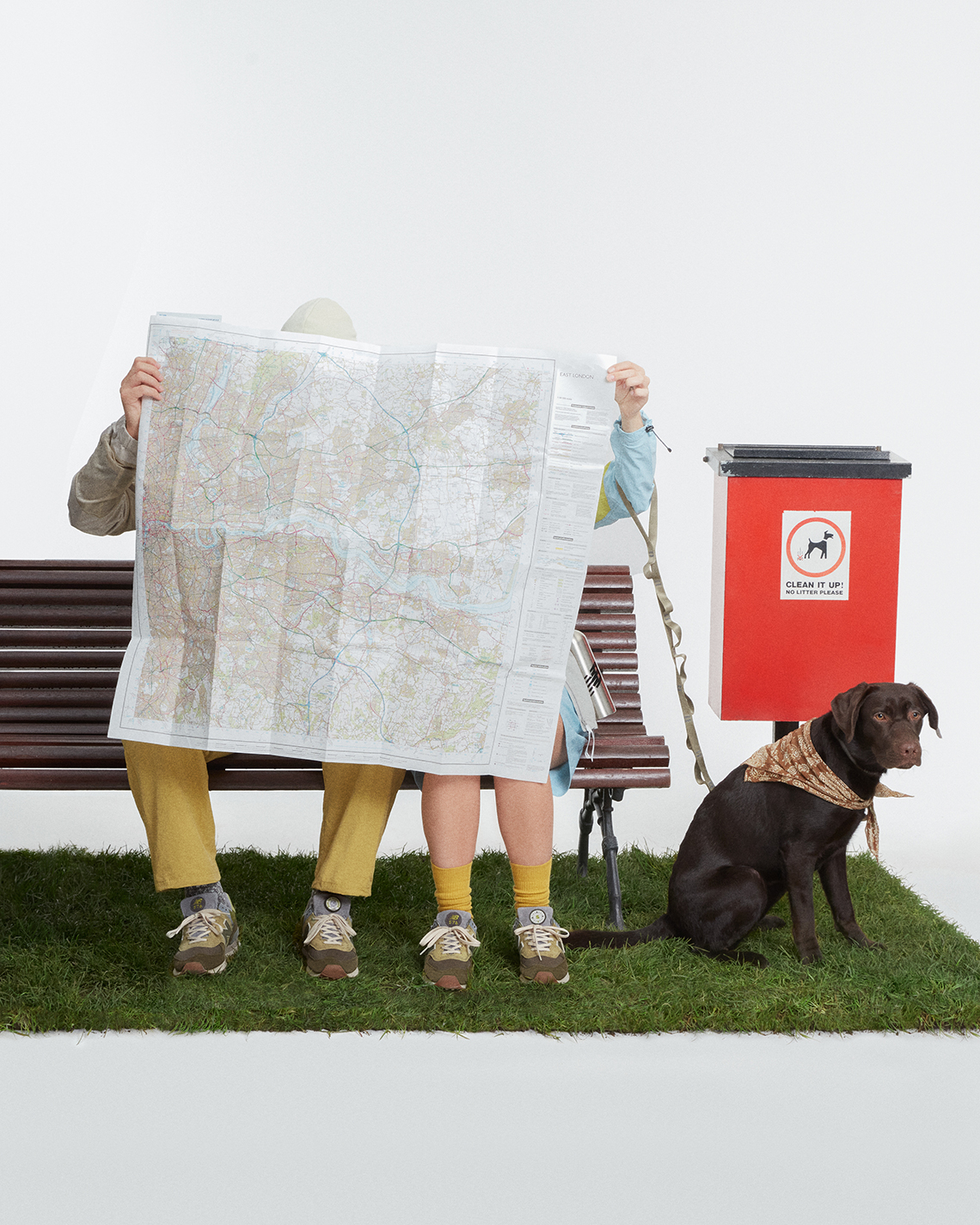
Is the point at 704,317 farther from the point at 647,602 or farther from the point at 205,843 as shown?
the point at 205,843

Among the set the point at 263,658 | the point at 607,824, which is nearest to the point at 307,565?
the point at 263,658

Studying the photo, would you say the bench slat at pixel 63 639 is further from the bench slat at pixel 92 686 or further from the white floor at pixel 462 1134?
the white floor at pixel 462 1134

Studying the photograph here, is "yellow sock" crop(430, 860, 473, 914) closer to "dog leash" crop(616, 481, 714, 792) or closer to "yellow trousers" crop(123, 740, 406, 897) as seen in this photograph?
"yellow trousers" crop(123, 740, 406, 897)

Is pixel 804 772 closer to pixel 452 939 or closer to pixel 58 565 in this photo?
pixel 452 939

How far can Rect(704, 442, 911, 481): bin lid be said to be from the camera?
3.87 m

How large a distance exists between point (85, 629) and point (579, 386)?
1920 millimetres

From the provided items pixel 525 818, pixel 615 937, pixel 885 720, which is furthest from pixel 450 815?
pixel 885 720

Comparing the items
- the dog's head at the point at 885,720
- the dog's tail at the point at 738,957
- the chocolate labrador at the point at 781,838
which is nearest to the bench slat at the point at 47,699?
the chocolate labrador at the point at 781,838

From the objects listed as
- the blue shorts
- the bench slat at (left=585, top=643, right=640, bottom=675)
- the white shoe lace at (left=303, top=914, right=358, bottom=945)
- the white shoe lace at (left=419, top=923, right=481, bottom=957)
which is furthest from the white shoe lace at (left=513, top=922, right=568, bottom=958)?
the bench slat at (left=585, top=643, right=640, bottom=675)

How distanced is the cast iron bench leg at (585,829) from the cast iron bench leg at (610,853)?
189 mm

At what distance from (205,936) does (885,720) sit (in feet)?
5.76

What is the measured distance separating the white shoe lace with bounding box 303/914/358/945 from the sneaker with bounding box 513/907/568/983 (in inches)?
17.2

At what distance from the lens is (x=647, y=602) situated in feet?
17.1

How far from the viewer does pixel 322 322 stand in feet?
11.2
